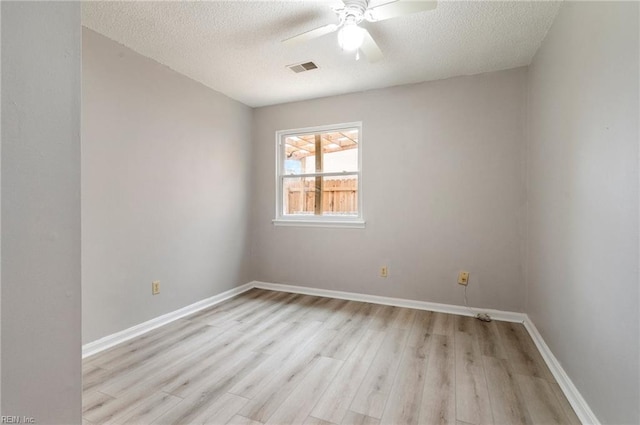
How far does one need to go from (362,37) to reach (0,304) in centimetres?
213

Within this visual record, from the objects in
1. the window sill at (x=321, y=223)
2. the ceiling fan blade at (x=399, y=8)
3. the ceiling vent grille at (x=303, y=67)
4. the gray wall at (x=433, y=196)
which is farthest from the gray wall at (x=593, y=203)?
the ceiling vent grille at (x=303, y=67)

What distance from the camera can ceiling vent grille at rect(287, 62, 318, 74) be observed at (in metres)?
2.88

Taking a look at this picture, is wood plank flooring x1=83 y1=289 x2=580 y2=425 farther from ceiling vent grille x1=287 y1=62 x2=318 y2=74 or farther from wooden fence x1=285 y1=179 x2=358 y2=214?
ceiling vent grille x1=287 y1=62 x2=318 y2=74

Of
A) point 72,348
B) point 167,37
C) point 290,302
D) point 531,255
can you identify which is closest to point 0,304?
point 72,348

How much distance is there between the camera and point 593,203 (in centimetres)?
Answer: 157

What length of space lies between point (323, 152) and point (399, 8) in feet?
7.40

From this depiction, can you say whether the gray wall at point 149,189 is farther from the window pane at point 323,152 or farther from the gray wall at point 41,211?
the gray wall at point 41,211

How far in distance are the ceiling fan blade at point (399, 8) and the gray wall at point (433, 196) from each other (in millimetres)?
1642

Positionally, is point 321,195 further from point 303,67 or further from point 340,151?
point 303,67

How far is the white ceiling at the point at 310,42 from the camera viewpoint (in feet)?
6.75

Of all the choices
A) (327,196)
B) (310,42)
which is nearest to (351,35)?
(310,42)

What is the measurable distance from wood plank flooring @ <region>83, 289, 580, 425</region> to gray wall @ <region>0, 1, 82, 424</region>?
1.18 metres

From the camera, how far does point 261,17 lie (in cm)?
215

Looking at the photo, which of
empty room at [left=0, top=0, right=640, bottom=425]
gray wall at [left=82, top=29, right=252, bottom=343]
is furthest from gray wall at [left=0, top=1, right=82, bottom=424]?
gray wall at [left=82, top=29, right=252, bottom=343]
